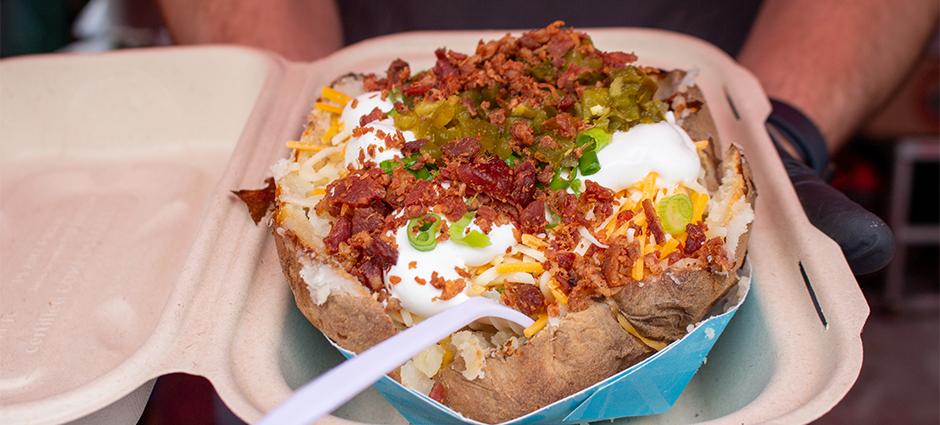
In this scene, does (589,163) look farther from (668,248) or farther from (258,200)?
(258,200)

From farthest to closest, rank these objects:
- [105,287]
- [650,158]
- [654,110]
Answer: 1. [105,287]
2. [654,110]
3. [650,158]

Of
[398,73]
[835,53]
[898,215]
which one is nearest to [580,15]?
[835,53]

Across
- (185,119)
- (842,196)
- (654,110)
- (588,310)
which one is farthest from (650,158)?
(185,119)

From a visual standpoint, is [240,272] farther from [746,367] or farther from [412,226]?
[746,367]

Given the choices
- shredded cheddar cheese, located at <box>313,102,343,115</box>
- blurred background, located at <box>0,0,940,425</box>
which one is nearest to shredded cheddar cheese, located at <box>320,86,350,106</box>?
shredded cheddar cheese, located at <box>313,102,343,115</box>

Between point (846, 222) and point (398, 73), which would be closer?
point (846, 222)

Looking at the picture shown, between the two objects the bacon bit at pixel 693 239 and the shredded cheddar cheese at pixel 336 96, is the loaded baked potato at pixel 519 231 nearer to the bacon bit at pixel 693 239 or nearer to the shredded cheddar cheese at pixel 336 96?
the bacon bit at pixel 693 239

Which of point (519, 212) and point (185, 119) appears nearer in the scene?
point (519, 212)
